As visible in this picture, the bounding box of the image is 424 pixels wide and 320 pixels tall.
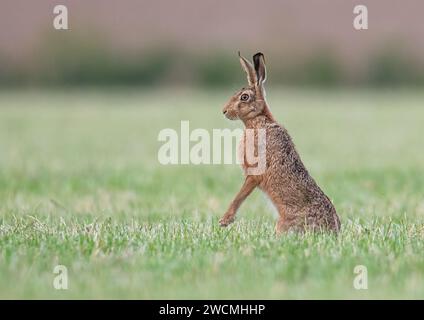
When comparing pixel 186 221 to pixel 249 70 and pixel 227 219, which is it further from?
pixel 249 70

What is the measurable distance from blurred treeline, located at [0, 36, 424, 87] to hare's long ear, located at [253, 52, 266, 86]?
142 feet

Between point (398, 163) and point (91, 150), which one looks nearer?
point (398, 163)

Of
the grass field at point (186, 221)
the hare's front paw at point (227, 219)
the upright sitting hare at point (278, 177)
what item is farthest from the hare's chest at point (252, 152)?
the grass field at point (186, 221)

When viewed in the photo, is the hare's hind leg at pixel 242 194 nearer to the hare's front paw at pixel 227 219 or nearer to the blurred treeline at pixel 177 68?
the hare's front paw at pixel 227 219

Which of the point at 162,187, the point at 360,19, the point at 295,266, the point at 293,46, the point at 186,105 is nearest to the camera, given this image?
the point at 295,266

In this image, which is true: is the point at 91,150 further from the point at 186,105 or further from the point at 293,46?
the point at 293,46

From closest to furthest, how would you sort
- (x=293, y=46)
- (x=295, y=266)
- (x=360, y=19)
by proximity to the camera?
(x=295, y=266)
(x=360, y=19)
(x=293, y=46)

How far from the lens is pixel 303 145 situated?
2103 centimetres

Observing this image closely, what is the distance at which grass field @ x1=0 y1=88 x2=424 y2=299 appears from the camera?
638 cm

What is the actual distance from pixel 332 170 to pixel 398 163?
1.64 meters

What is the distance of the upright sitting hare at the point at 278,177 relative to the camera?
7.75 meters

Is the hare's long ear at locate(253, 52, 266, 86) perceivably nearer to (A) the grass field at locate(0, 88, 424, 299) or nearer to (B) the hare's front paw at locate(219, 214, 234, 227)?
(B) the hare's front paw at locate(219, 214, 234, 227)
